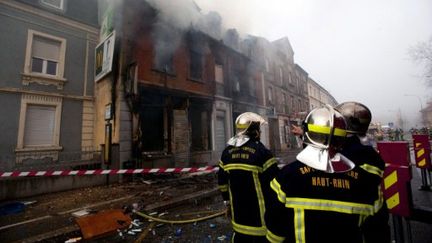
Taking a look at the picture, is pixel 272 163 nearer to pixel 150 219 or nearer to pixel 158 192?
pixel 150 219

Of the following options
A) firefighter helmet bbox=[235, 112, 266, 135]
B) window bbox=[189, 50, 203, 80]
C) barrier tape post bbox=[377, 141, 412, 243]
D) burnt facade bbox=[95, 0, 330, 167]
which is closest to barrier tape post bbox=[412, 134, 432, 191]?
barrier tape post bbox=[377, 141, 412, 243]

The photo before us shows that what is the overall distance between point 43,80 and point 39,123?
1828 mm

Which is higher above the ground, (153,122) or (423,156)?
(153,122)

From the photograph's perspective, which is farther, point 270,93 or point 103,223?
point 270,93

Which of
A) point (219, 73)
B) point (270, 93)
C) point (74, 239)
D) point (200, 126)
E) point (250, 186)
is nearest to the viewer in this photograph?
point (250, 186)

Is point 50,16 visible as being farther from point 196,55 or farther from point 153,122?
point 196,55

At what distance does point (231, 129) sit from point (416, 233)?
1208 cm

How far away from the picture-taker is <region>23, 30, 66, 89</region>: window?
9376 millimetres

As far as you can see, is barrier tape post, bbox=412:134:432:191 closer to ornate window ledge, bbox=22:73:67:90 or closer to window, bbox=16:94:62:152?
window, bbox=16:94:62:152

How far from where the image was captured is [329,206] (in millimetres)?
1248

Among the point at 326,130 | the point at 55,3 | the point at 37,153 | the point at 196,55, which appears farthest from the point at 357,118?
the point at 55,3

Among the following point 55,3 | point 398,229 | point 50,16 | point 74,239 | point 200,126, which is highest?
point 55,3

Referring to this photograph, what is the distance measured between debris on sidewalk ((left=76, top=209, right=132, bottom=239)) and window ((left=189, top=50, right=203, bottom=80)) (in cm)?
989

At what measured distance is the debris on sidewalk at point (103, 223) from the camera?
13.3 ft
